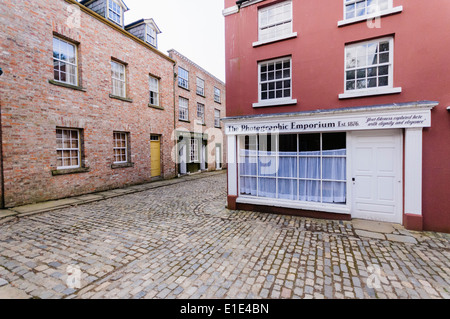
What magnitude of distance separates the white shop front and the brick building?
7.17 meters

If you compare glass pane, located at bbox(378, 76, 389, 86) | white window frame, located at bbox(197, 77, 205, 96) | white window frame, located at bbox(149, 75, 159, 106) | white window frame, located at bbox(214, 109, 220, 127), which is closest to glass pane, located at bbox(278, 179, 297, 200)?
glass pane, located at bbox(378, 76, 389, 86)

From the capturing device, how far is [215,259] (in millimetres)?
4086

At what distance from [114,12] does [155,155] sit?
8.86 m

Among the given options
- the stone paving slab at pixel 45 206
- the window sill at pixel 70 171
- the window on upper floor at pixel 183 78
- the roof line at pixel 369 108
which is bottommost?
the stone paving slab at pixel 45 206

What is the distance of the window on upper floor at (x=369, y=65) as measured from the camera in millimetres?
5848

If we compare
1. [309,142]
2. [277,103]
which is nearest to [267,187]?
[309,142]

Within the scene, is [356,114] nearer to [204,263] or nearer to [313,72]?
[313,72]

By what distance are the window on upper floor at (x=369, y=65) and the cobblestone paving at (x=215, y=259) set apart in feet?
13.3

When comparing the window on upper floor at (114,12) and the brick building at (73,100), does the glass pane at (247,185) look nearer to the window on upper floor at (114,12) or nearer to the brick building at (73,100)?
the brick building at (73,100)

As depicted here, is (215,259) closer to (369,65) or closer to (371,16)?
(369,65)

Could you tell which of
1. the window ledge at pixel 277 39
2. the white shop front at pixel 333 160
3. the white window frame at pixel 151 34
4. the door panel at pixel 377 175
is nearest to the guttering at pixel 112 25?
the white window frame at pixel 151 34

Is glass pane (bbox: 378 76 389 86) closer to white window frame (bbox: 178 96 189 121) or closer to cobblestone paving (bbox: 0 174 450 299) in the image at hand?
cobblestone paving (bbox: 0 174 450 299)

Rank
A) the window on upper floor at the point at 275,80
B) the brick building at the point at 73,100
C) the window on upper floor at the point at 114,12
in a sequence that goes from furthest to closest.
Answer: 1. the window on upper floor at the point at 114,12
2. the brick building at the point at 73,100
3. the window on upper floor at the point at 275,80

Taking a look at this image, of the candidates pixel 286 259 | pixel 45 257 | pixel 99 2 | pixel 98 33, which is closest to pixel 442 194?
pixel 286 259
